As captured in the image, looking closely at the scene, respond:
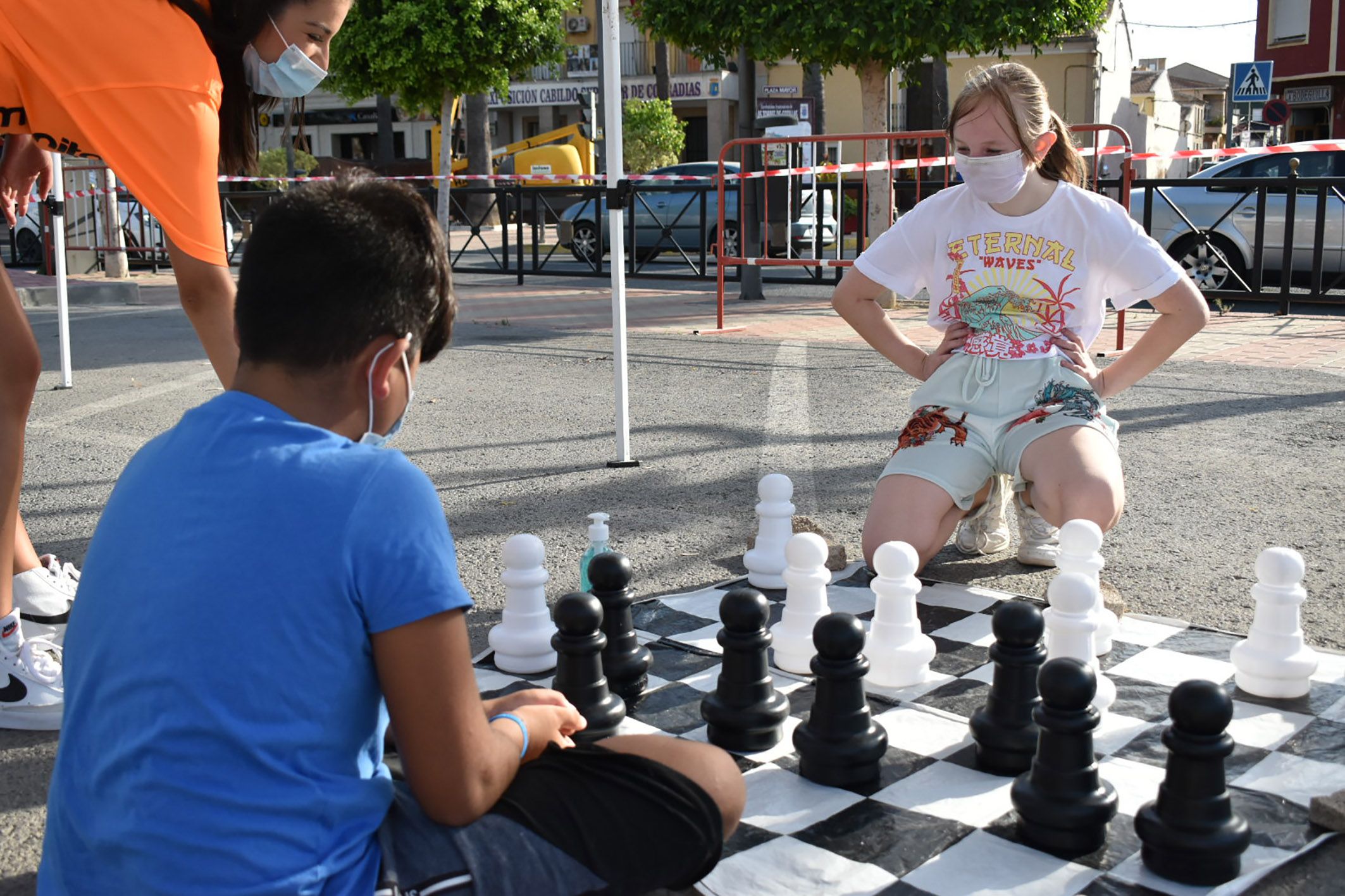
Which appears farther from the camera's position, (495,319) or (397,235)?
(495,319)

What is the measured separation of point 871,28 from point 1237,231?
12.8 ft

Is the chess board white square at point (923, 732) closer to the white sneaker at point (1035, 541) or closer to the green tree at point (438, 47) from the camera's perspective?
the white sneaker at point (1035, 541)

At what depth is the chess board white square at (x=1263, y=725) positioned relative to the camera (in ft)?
7.63

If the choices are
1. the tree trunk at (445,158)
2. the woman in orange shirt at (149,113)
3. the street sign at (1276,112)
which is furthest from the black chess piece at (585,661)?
the street sign at (1276,112)

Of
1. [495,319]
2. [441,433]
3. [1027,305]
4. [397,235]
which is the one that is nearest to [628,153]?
[495,319]

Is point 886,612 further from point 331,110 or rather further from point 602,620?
point 331,110

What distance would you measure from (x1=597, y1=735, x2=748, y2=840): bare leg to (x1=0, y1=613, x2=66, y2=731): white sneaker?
1462 millimetres

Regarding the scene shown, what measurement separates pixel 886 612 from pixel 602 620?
594 mm

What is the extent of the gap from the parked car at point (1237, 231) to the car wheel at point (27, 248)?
13.4 metres

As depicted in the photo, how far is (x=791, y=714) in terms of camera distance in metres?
2.53

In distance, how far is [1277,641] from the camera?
8.24 feet

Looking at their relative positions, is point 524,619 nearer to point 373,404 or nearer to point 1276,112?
point 373,404

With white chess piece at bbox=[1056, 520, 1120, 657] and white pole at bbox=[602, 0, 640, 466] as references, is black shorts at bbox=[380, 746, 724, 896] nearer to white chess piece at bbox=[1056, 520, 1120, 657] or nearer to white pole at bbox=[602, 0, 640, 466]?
white chess piece at bbox=[1056, 520, 1120, 657]

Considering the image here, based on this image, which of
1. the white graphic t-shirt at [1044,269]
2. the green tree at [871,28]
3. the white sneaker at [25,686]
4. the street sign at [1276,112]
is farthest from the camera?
the street sign at [1276,112]
